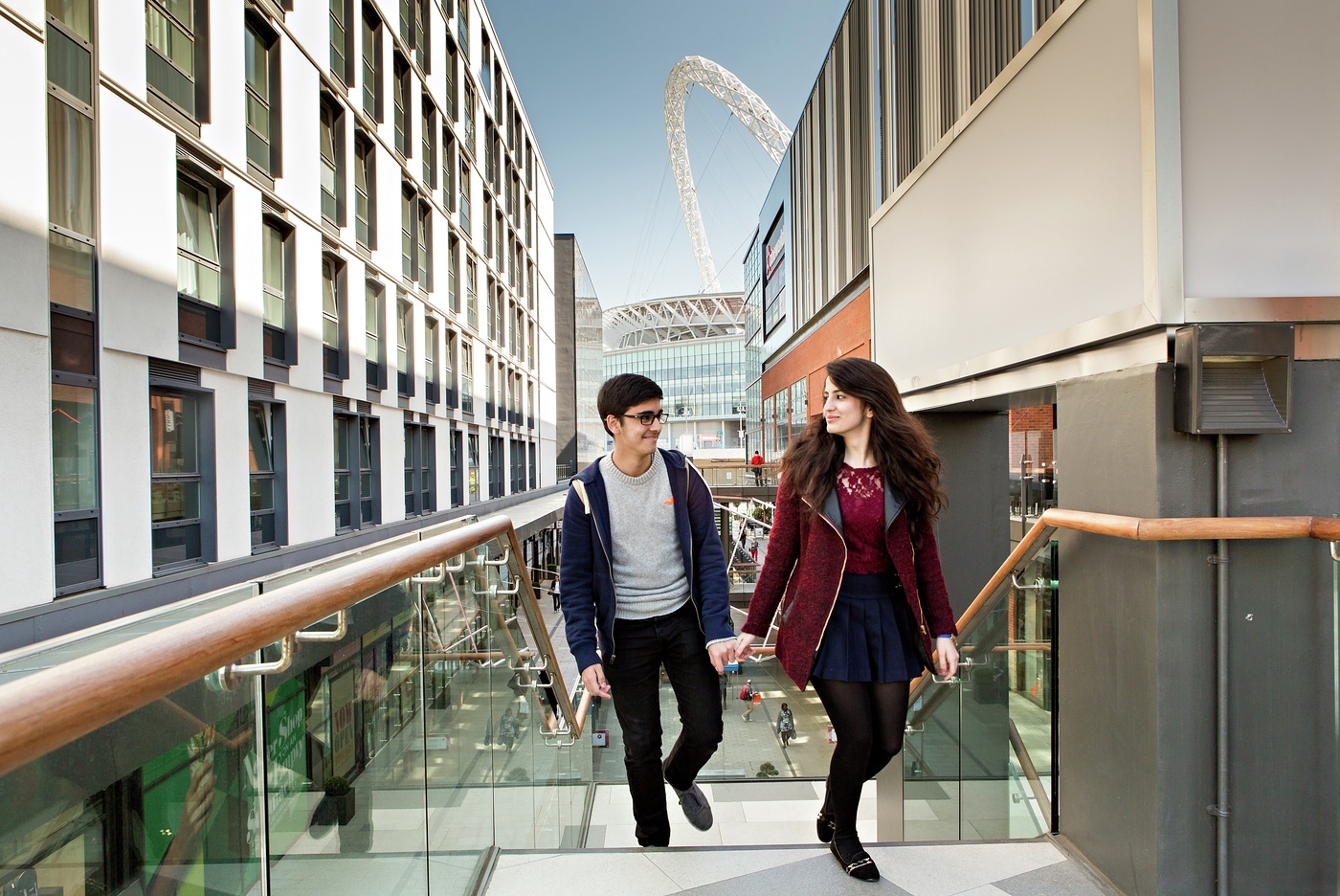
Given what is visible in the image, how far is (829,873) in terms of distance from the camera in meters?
2.30

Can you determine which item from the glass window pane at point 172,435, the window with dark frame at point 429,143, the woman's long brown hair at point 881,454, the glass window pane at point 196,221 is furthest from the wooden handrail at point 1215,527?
the window with dark frame at point 429,143

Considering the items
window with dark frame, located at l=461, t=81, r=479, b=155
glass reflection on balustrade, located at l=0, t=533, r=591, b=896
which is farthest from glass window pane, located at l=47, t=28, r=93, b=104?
window with dark frame, located at l=461, t=81, r=479, b=155

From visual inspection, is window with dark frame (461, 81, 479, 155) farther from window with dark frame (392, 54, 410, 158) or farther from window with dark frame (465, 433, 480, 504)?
window with dark frame (465, 433, 480, 504)

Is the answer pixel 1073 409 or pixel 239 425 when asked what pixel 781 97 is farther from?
pixel 1073 409

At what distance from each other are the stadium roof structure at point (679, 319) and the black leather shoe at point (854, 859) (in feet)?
250

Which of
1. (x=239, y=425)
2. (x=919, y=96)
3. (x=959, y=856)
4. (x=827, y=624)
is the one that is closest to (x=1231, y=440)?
(x=827, y=624)

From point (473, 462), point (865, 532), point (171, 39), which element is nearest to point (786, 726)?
point (865, 532)

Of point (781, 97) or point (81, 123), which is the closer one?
point (81, 123)

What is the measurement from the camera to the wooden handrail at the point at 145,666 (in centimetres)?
70

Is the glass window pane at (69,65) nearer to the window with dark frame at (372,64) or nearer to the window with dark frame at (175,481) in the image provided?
the window with dark frame at (175,481)

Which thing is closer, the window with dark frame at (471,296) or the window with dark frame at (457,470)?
the window with dark frame at (457,470)

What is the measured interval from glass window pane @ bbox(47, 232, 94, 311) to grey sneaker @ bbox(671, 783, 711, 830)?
25.6 feet

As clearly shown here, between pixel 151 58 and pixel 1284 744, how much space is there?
11339mm

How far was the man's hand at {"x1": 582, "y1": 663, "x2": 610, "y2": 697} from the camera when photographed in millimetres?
2299
